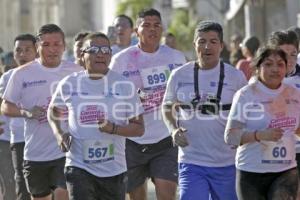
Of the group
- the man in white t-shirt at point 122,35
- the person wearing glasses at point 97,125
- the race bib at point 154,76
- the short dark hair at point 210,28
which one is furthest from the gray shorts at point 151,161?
the man in white t-shirt at point 122,35

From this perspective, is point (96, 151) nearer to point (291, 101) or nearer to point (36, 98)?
point (291, 101)

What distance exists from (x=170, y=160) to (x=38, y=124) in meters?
1.32

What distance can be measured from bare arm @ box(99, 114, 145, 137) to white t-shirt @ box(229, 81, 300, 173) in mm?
839

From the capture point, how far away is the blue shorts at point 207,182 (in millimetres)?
8109

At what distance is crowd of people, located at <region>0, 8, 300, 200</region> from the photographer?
757 centimetres

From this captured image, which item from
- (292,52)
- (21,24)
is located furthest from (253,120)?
(21,24)

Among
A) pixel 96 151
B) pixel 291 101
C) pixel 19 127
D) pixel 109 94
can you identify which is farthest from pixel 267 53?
pixel 19 127

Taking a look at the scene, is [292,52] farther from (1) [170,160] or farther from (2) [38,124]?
(2) [38,124]

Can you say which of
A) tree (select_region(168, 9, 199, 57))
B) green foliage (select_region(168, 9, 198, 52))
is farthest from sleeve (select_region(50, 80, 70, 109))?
green foliage (select_region(168, 9, 198, 52))

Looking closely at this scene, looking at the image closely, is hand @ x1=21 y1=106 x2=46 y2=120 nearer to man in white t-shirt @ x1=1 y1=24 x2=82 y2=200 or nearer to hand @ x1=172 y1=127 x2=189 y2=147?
man in white t-shirt @ x1=1 y1=24 x2=82 y2=200

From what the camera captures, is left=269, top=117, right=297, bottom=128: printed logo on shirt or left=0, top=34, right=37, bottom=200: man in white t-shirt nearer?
left=269, top=117, right=297, bottom=128: printed logo on shirt

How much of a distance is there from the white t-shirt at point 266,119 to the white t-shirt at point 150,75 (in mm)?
2008

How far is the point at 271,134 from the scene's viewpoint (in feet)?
24.1

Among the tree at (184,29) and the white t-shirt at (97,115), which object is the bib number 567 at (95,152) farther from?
the tree at (184,29)
